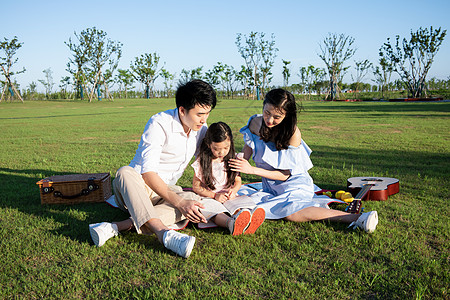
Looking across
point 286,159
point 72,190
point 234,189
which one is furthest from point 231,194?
point 72,190

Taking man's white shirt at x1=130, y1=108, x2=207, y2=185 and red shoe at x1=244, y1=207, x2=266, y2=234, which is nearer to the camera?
red shoe at x1=244, y1=207, x2=266, y2=234

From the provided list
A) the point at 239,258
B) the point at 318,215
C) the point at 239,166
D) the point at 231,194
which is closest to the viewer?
the point at 239,258

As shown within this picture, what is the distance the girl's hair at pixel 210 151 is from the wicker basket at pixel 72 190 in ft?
3.94

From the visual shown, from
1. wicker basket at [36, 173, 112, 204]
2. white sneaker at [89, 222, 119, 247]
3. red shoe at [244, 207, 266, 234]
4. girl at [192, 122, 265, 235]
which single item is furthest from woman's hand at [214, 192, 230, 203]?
wicker basket at [36, 173, 112, 204]

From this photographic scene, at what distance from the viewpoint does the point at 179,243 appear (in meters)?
2.54

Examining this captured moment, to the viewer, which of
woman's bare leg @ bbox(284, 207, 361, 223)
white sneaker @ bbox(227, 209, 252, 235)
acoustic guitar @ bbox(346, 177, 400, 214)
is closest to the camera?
white sneaker @ bbox(227, 209, 252, 235)

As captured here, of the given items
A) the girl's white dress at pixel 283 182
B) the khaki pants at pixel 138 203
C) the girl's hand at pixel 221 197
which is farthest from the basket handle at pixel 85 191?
the girl's white dress at pixel 283 182

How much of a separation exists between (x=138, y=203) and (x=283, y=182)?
145cm

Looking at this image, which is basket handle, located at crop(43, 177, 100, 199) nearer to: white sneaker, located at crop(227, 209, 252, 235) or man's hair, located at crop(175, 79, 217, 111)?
man's hair, located at crop(175, 79, 217, 111)

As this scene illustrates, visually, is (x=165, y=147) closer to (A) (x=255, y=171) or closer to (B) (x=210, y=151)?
(B) (x=210, y=151)

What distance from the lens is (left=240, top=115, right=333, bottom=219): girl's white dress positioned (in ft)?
11.0

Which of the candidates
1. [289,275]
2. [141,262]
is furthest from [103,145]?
[289,275]

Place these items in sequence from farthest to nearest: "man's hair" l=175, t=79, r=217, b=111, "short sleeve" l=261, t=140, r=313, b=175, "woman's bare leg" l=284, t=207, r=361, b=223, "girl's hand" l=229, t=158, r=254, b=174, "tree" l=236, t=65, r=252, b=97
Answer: "tree" l=236, t=65, r=252, b=97 → "short sleeve" l=261, t=140, r=313, b=175 → "girl's hand" l=229, t=158, r=254, b=174 → "woman's bare leg" l=284, t=207, r=361, b=223 → "man's hair" l=175, t=79, r=217, b=111

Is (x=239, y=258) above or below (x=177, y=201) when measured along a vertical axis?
below
